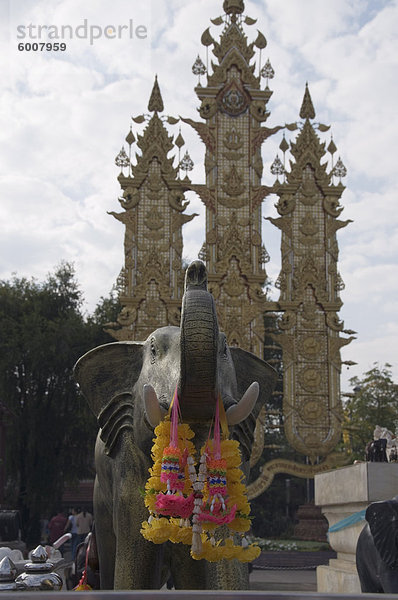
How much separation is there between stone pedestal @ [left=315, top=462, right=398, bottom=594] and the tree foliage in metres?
12.5

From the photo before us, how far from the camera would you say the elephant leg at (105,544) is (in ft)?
14.6

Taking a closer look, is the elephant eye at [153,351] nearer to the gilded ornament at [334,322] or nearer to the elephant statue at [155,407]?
the elephant statue at [155,407]

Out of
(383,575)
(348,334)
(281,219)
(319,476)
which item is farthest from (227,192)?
(383,575)

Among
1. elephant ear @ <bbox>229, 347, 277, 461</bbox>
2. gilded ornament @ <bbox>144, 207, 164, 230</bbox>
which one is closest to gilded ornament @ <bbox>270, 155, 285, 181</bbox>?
gilded ornament @ <bbox>144, 207, 164, 230</bbox>

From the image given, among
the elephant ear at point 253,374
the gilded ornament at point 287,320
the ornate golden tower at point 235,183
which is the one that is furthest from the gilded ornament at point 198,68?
the elephant ear at point 253,374

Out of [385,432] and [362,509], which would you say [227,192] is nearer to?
[385,432]

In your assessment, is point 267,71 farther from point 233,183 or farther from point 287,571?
point 287,571

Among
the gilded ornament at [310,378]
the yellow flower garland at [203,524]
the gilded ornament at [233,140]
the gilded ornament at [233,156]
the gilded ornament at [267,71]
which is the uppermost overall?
the gilded ornament at [267,71]

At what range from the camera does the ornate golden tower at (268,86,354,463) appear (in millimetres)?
16672

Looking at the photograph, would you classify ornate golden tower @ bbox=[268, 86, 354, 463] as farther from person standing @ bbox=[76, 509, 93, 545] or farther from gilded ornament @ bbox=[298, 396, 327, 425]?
person standing @ bbox=[76, 509, 93, 545]

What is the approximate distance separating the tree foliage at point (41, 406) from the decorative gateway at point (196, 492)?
16375 mm

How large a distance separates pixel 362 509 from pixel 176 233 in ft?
36.9

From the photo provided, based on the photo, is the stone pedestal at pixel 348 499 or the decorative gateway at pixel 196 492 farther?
the stone pedestal at pixel 348 499

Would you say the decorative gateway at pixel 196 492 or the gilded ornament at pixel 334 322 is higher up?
the gilded ornament at pixel 334 322
